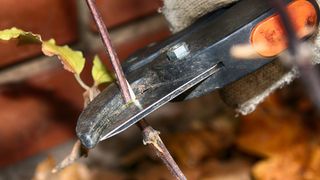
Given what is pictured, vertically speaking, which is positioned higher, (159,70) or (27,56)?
(27,56)

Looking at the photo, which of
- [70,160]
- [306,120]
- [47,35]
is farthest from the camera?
[306,120]

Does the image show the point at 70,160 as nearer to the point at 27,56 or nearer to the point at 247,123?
the point at 27,56

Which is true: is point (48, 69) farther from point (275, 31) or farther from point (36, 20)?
point (275, 31)

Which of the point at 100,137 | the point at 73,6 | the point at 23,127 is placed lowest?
the point at 100,137

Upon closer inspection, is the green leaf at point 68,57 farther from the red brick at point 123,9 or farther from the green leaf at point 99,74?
the red brick at point 123,9

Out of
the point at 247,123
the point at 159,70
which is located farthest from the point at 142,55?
the point at 247,123

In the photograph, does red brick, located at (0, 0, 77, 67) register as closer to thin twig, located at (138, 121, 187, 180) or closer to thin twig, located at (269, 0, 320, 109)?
thin twig, located at (138, 121, 187, 180)

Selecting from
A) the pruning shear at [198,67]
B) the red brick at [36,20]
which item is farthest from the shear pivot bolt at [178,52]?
the red brick at [36,20]

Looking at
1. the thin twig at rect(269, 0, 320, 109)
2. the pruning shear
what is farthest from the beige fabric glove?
the thin twig at rect(269, 0, 320, 109)
